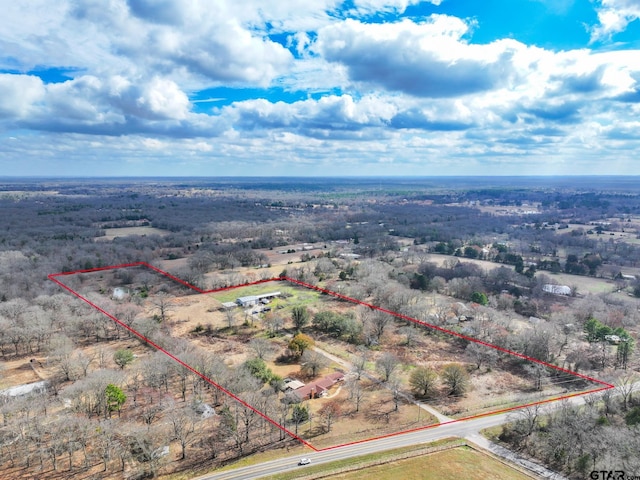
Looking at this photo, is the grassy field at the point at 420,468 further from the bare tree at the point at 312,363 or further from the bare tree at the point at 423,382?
the bare tree at the point at 312,363

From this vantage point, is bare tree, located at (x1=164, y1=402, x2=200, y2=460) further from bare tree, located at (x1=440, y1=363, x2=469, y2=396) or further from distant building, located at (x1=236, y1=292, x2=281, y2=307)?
distant building, located at (x1=236, y1=292, x2=281, y2=307)

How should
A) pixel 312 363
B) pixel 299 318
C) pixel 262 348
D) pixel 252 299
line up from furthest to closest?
pixel 252 299
pixel 299 318
pixel 262 348
pixel 312 363

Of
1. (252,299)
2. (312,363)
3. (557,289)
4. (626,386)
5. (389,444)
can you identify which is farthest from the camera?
(557,289)

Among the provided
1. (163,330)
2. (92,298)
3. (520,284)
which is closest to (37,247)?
(92,298)

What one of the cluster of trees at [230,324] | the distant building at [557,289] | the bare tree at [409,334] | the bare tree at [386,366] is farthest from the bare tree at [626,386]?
the distant building at [557,289]

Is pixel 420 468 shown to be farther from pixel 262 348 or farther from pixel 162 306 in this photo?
pixel 162 306

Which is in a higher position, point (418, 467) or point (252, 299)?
point (252, 299)

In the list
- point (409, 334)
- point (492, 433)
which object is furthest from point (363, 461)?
point (409, 334)
